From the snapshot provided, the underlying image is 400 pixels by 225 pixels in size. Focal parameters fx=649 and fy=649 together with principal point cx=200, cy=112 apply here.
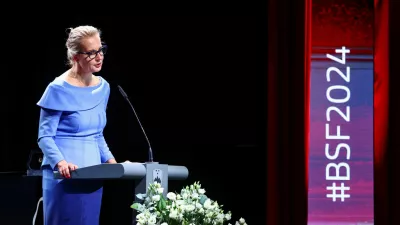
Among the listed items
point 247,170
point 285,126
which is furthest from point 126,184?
point 285,126

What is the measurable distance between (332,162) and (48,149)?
2.55 m

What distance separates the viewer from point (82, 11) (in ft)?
17.6

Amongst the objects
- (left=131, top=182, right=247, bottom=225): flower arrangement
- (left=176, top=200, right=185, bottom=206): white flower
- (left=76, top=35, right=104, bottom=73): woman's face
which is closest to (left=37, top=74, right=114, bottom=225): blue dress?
(left=76, top=35, right=104, bottom=73): woman's face

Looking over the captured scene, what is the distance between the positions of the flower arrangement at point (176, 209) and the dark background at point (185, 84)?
2494 mm

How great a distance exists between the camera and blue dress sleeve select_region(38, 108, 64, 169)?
115 inches

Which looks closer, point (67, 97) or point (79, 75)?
point (67, 97)

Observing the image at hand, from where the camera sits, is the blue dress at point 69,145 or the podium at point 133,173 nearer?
the podium at point 133,173

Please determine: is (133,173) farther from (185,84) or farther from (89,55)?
(185,84)

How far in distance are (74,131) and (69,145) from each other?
0.07 metres

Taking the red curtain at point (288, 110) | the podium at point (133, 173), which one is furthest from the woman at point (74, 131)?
the red curtain at point (288, 110)

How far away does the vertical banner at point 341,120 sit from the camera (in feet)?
15.8

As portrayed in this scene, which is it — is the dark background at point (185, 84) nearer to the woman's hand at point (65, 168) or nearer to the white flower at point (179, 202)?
the woman's hand at point (65, 168)

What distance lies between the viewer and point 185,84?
5.47 meters

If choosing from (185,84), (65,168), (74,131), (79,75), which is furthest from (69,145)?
(185,84)
